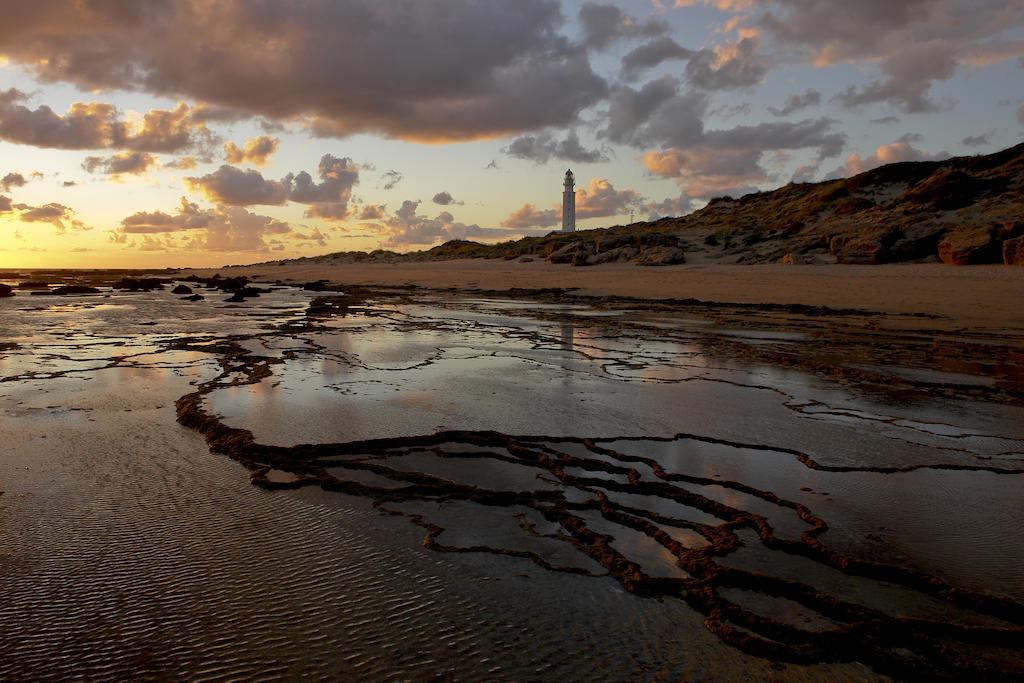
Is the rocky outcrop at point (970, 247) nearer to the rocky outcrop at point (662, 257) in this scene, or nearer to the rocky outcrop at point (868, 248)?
the rocky outcrop at point (868, 248)

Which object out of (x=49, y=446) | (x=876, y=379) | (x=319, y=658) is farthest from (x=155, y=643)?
(x=876, y=379)

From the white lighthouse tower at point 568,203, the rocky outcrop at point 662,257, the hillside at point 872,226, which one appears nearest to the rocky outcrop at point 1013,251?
the hillside at point 872,226

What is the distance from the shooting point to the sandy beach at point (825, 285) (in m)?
14.0

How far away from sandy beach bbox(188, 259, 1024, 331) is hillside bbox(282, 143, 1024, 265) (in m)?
1.47

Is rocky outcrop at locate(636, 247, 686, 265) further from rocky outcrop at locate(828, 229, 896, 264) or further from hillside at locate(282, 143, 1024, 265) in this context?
rocky outcrop at locate(828, 229, 896, 264)

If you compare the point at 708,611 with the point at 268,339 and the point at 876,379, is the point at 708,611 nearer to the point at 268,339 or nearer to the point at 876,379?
the point at 876,379

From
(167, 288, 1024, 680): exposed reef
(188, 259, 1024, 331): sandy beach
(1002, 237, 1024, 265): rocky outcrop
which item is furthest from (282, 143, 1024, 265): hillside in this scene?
(167, 288, 1024, 680): exposed reef

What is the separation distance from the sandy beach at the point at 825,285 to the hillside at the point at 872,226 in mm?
1469

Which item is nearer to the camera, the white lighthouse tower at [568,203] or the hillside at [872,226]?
the hillside at [872,226]

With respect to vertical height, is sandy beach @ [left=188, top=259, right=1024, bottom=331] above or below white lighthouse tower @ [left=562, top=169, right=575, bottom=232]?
below

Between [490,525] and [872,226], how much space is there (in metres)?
32.2

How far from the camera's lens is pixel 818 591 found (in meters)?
2.27

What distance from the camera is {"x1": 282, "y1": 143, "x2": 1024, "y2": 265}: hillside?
23.3m

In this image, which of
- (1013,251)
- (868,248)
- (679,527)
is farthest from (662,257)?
(679,527)
